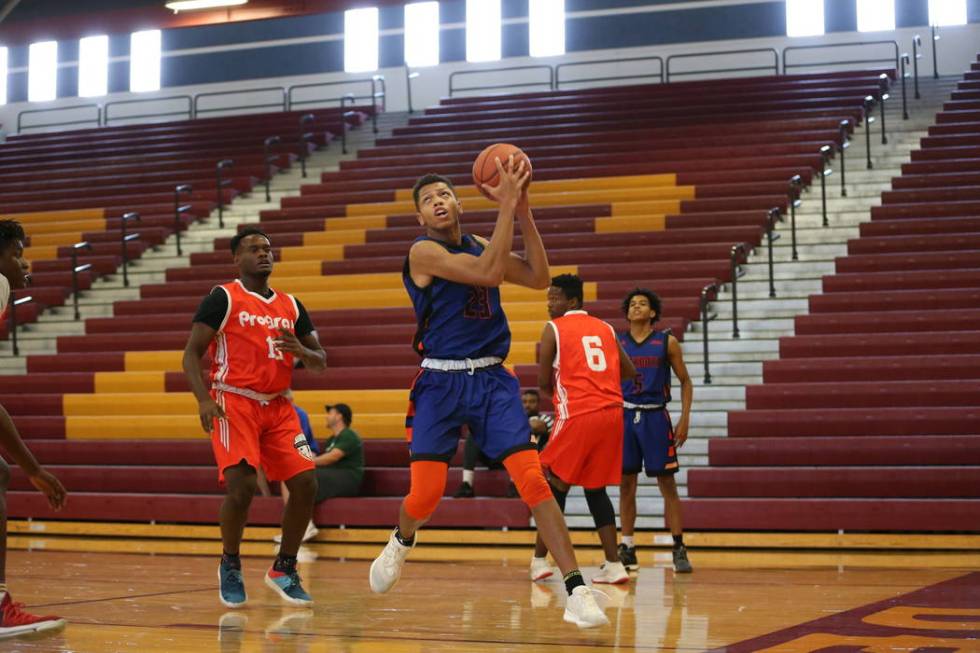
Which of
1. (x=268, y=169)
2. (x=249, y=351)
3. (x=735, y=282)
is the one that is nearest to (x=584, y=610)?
(x=249, y=351)

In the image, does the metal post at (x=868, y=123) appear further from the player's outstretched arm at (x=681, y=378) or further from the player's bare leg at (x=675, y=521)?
the player's bare leg at (x=675, y=521)

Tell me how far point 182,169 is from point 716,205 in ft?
27.8

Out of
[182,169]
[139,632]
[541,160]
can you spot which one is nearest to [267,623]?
[139,632]

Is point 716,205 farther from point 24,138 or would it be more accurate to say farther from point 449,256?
point 24,138

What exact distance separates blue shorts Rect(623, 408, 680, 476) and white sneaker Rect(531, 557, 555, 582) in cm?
81

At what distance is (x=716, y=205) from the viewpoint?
1397 cm

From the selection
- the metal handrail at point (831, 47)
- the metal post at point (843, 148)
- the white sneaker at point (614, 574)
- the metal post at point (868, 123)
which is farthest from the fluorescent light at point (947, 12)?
the white sneaker at point (614, 574)

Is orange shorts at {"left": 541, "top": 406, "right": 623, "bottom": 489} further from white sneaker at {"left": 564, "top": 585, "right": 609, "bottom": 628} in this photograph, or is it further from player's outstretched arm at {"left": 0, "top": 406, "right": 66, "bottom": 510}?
player's outstretched arm at {"left": 0, "top": 406, "right": 66, "bottom": 510}

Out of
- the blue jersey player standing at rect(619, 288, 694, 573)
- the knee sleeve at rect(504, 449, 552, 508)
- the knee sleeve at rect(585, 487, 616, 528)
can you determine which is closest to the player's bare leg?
the blue jersey player standing at rect(619, 288, 694, 573)

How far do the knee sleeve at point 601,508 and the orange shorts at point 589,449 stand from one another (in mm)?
130

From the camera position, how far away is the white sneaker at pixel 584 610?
4582 mm

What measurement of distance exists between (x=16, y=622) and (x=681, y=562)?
3997 millimetres

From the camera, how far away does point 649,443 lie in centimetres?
762

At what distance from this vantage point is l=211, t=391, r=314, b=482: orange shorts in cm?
569
